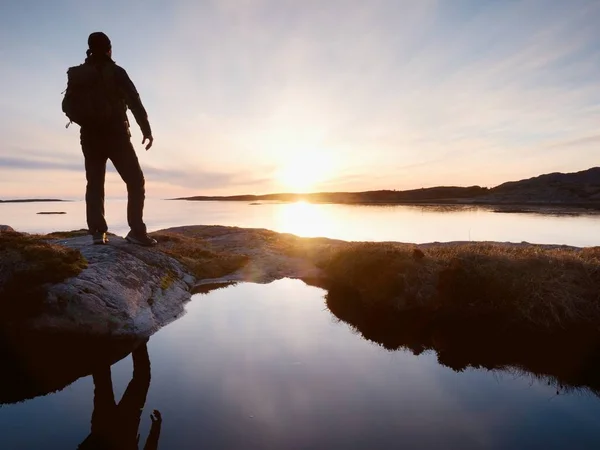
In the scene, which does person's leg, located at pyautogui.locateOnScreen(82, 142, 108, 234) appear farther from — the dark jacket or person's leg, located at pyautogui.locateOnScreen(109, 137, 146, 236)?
the dark jacket

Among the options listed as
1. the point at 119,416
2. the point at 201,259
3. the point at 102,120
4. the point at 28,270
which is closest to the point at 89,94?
the point at 102,120

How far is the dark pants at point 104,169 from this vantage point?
7.69m

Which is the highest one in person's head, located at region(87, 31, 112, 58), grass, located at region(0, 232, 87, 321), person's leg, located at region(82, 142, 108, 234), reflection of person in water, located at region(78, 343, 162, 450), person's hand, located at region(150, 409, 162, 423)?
person's head, located at region(87, 31, 112, 58)

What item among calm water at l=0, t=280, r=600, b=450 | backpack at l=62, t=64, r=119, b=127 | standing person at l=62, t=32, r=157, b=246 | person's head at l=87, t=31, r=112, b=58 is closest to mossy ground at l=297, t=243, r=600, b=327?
calm water at l=0, t=280, r=600, b=450

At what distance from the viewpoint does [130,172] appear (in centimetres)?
812

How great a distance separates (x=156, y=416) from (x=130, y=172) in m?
6.10

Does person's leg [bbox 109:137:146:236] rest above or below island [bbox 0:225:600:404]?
above

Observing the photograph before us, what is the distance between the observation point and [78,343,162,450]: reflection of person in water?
3168 mm

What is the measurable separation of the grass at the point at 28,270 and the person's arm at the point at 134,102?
3093mm

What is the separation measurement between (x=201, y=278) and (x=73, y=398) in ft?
20.4

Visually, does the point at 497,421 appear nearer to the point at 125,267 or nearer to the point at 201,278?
the point at 125,267

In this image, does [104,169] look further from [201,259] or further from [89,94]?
[201,259]

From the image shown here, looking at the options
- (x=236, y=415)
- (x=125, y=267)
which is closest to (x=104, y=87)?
(x=125, y=267)

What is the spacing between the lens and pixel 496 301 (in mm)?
7219
